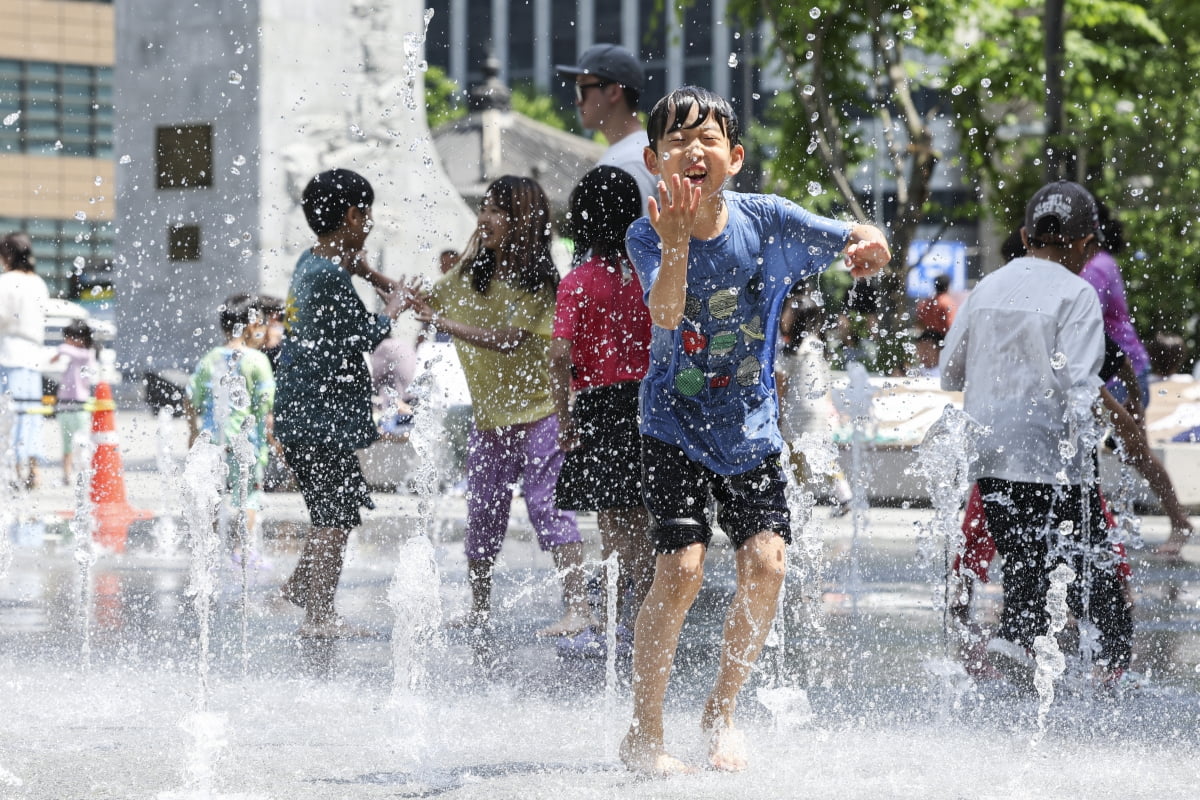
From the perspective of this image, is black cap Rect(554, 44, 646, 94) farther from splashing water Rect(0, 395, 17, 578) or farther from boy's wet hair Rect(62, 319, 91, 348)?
boy's wet hair Rect(62, 319, 91, 348)

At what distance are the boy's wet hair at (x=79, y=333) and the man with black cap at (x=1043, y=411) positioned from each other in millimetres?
8857

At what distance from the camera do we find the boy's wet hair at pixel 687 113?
12.5 feet

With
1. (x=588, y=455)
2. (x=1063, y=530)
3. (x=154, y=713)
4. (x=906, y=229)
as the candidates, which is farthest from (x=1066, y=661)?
(x=906, y=229)

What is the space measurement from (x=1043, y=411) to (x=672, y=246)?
202 centimetres

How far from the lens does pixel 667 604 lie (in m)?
3.99

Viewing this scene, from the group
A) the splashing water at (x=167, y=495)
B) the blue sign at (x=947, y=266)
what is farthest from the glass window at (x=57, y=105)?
the splashing water at (x=167, y=495)

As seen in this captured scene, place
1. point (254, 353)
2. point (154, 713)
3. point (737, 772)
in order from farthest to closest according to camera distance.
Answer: point (254, 353), point (154, 713), point (737, 772)

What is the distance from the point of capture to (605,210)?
5410 millimetres

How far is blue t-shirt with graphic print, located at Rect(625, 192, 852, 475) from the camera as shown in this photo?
394 cm

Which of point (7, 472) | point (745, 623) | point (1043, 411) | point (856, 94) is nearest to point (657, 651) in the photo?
point (745, 623)

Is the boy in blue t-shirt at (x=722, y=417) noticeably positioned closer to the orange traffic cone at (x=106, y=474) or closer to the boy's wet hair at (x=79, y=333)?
the orange traffic cone at (x=106, y=474)

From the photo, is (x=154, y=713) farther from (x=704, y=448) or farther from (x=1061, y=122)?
(x=1061, y=122)

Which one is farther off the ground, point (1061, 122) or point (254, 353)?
point (1061, 122)

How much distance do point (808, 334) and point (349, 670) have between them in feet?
15.8
